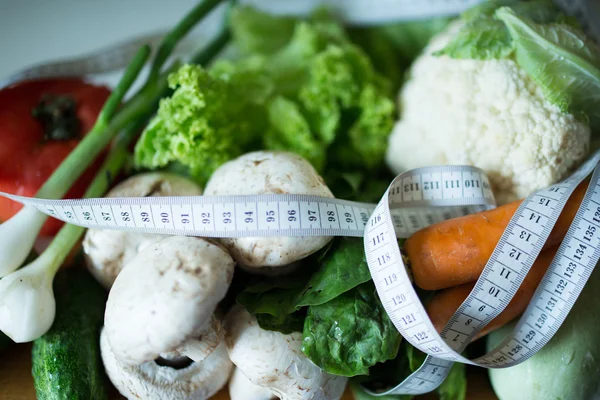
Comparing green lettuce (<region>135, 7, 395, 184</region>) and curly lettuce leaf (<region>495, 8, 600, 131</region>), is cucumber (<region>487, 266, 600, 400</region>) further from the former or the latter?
green lettuce (<region>135, 7, 395, 184</region>)

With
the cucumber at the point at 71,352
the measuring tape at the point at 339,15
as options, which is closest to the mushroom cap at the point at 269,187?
the cucumber at the point at 71,352

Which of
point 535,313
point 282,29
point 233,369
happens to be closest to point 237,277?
point 233,369

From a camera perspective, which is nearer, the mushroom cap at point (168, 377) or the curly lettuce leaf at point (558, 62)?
the mushroom cap at point (168, 377)

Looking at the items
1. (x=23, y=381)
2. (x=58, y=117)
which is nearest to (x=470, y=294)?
(x=23, y=381)

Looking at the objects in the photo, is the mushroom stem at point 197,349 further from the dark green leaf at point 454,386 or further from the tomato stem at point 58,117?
the tomato stem at point 58,117

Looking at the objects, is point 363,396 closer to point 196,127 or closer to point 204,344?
point 204,344

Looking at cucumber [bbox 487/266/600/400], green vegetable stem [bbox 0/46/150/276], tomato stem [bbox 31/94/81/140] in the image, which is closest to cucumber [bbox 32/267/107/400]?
green vegetable stem [bbox 0/46/150/276]
